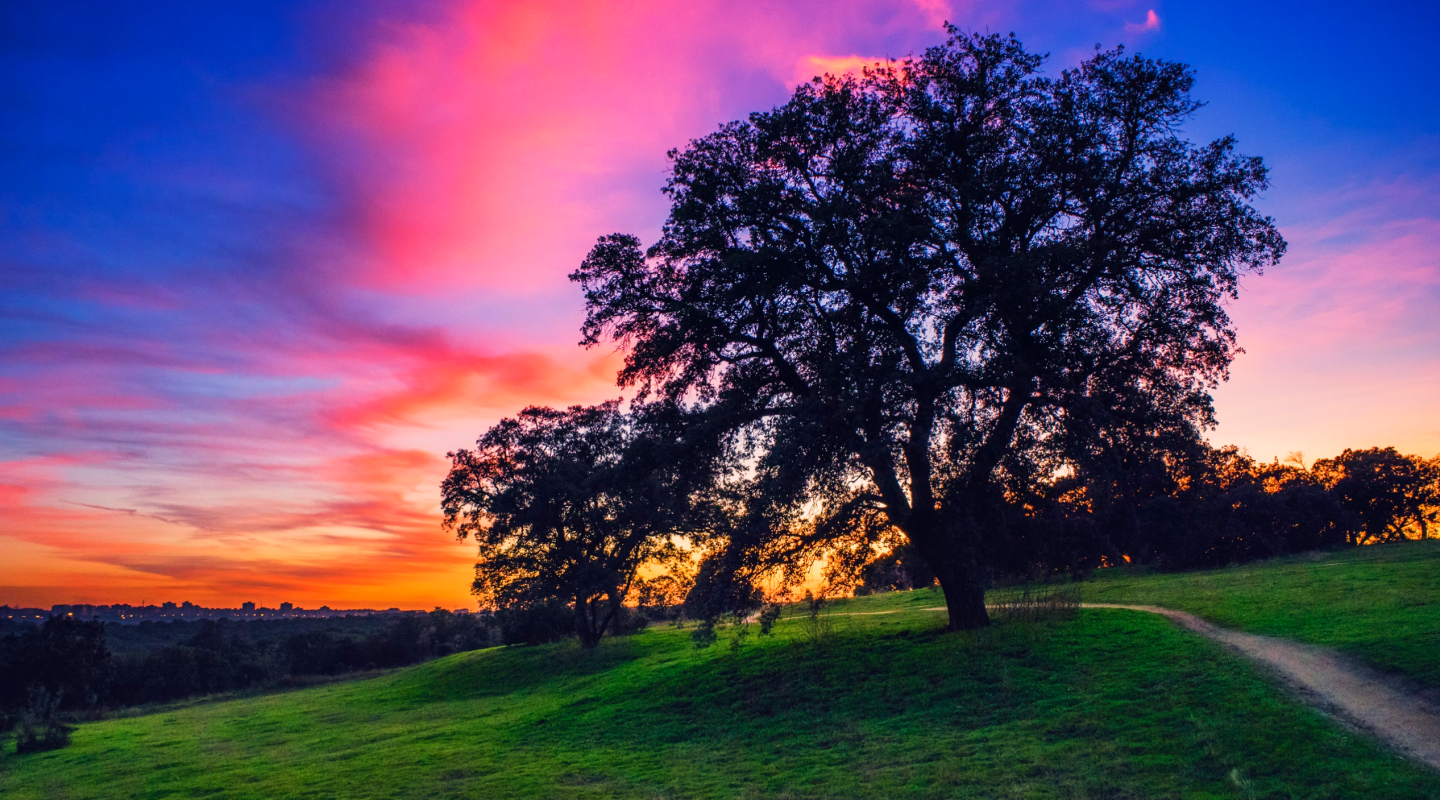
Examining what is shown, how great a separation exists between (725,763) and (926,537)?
27.2 feet

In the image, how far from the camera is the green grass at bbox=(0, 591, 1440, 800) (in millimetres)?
11812

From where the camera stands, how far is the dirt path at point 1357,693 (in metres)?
11.5

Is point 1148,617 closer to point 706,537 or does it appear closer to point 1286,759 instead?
point 1286,759

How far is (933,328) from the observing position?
19734 millimetres

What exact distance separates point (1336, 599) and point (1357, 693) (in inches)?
430

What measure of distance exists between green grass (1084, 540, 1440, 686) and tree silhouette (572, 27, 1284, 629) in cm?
597

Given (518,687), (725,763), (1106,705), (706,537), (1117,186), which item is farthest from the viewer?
(518,687)

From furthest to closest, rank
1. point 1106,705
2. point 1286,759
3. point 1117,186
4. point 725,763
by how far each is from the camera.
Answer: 1. point 1117,186
2. point 725,763
3. point 1106,705
4. point 1286,759

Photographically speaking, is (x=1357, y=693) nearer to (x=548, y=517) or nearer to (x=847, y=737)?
(x=847, y=737)

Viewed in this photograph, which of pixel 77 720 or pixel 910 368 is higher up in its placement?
pixel 910 368

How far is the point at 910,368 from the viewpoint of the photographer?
63.6 feet

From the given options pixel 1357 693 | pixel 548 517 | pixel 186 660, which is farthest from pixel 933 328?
pixel 186 660

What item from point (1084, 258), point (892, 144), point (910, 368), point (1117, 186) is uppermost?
point (892, 144)

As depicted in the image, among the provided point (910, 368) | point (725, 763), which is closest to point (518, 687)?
point (725, 763)
